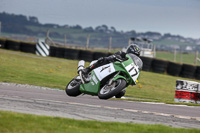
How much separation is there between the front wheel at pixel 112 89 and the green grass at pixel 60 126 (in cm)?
243

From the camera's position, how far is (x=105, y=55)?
27391 mm

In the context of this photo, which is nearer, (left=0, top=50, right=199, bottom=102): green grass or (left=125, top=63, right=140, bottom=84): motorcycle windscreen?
(left=125, top=63, right=140, bottom=84): motorcycle windscreen

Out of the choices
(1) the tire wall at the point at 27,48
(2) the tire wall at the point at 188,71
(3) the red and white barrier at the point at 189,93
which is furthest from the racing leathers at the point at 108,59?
(1) the tire wall at the point at 27,48

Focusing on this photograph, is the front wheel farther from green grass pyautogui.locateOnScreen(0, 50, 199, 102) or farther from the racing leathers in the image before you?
green grass pyautogui.locateOnScreen(0, 50, 199, 102)

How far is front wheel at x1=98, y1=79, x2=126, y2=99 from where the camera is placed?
369 inches

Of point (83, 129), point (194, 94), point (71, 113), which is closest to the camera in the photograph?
point (83, 129)

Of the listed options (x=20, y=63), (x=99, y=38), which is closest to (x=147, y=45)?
(x=99, y=38)

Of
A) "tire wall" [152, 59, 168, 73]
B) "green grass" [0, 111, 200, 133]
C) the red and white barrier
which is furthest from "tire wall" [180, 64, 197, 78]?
"green grass" [0, 111, 200, 133]

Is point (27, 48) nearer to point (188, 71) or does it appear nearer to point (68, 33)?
point (188, 71)

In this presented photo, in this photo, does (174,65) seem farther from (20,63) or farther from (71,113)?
(71,113)

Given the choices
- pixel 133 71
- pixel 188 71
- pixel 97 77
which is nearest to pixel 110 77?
pixel 97 77

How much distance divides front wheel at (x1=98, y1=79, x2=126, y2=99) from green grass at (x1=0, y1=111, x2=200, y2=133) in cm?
243

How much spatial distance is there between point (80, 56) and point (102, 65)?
19105 mm

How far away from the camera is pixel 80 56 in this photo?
2928 centimetres
